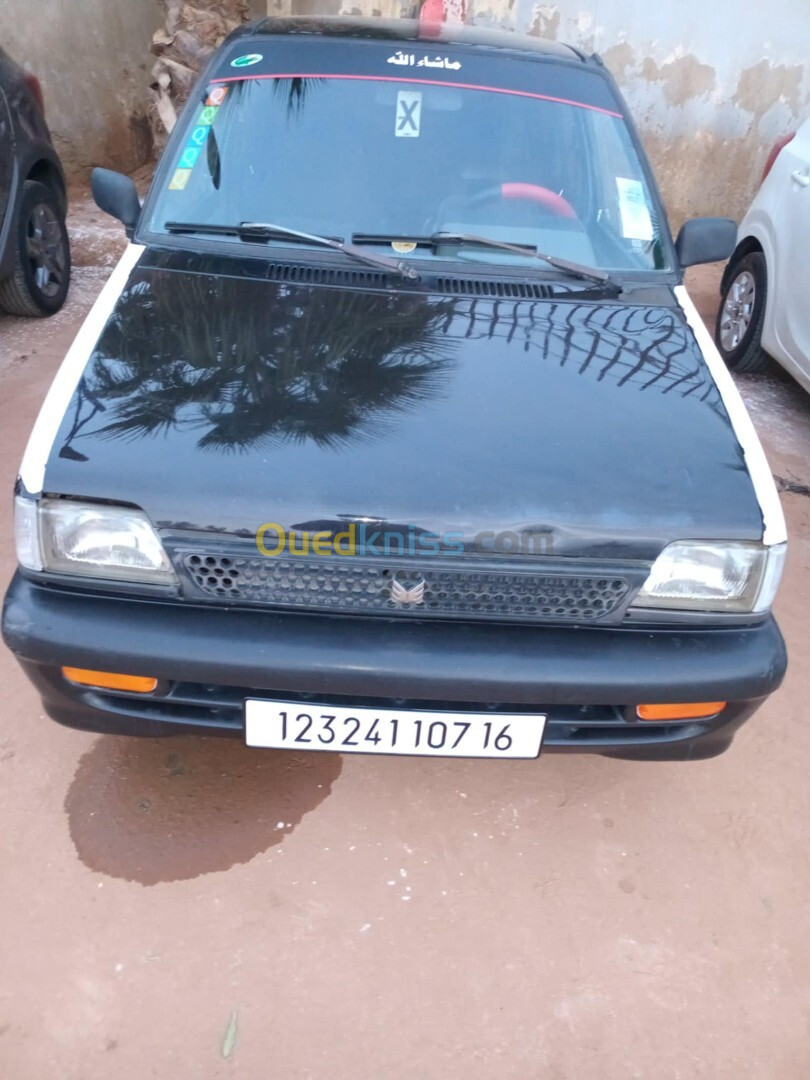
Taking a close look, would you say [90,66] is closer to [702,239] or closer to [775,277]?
[775,277]

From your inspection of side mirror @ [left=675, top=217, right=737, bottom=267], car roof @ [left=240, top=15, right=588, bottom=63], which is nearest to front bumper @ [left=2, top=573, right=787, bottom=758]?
side mirror @ [left=675, top=217, right=737, bottom=267]

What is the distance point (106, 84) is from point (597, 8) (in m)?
4.12

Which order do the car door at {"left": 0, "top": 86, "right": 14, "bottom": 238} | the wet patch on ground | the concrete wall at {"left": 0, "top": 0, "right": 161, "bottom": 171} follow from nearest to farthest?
1. the wet patch on ground
2. the car door at {"left": 0, "top": 86, "right": 14, "bottom": 238}
3. the concrete wall at {"left": 0, "top": 0, "right": 161, "bottom": 171}

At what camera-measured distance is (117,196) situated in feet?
9.02

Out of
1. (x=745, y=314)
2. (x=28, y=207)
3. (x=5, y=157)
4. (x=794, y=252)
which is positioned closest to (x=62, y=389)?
(x=5, y=157)

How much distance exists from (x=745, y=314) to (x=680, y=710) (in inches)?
146

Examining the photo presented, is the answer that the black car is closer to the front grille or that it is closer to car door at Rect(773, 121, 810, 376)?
the front grille

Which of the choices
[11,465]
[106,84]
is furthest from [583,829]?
[106,84]

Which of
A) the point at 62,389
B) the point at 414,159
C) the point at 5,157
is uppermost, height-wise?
the point at 414,159

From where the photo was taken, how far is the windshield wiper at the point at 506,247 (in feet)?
7.95

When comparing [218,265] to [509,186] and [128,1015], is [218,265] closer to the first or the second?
[509,186]

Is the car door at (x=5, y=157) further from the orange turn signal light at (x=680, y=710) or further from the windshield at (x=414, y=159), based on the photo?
the orange turn signal light at (x=680, y=710)

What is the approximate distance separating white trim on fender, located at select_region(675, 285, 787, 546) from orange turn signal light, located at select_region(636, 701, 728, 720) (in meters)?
0.39

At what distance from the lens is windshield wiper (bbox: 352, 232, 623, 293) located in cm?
242
